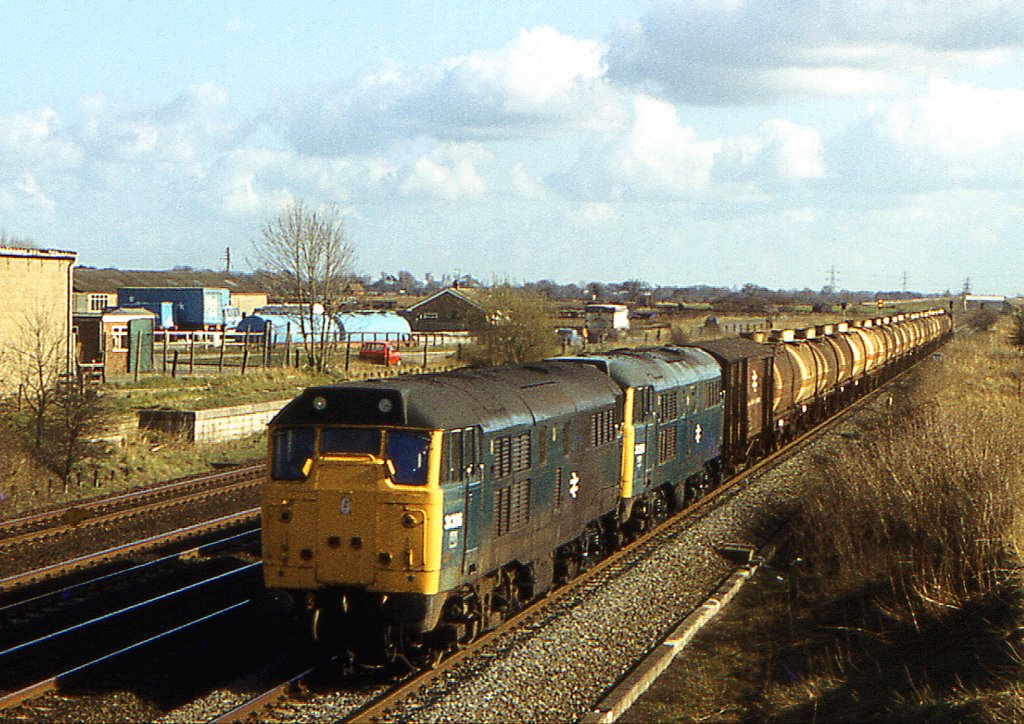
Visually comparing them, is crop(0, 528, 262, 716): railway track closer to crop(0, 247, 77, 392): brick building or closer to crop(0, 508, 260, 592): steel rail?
crop(0, 508, 260, 592): steel rail

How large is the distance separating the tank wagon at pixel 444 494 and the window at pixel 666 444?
2.50ft

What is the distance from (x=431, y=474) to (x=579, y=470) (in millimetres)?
4667

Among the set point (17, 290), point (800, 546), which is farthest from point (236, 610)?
point (17, 290)

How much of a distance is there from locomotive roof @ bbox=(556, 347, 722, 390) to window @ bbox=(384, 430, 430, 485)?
734 cm

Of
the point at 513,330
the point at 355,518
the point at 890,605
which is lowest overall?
the point at 890,605

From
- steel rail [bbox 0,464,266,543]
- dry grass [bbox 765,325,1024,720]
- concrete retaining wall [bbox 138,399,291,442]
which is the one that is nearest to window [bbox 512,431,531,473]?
dry grass [bbox 765,325,1024,720]

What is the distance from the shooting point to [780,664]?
1404 cm

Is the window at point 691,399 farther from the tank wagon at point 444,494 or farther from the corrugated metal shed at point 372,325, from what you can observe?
the corrugated metal shed at point 372,325

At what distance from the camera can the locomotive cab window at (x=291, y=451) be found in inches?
476

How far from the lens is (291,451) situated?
12.1m

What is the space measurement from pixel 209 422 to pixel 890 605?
73.9 ft

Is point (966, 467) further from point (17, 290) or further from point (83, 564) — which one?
point (17, 290)

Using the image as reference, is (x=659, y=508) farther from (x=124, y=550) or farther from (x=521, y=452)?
(x=124, y=550)

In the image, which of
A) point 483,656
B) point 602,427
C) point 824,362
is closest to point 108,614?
point 483,656
